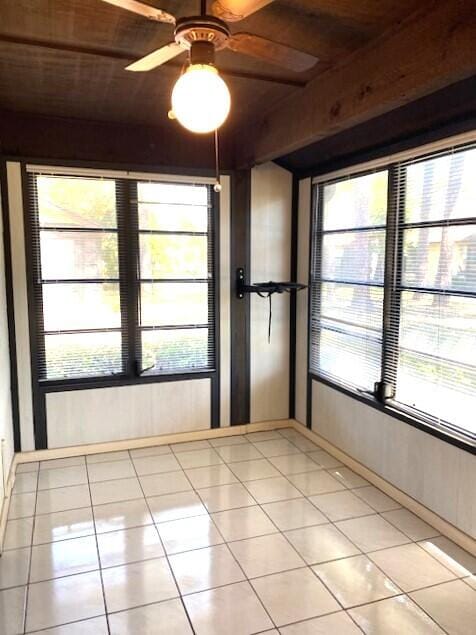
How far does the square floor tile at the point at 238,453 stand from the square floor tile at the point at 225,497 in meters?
0.44

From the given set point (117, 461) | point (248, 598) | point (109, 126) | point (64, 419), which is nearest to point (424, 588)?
point (248, 598)

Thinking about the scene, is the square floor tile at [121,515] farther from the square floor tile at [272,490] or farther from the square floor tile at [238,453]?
the square floor tile at [238,453]

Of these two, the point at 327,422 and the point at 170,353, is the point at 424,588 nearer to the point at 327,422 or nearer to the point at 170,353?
the point at 327,422

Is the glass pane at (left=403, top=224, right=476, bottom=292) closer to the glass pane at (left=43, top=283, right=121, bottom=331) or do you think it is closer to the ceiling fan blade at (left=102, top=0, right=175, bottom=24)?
the ceiling fan blade at (left=102, top=0, right=175, bottom=24)

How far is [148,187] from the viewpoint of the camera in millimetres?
3852

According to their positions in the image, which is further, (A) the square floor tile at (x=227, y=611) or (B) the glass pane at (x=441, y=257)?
(B) the glass pane at (x=441, y=257)

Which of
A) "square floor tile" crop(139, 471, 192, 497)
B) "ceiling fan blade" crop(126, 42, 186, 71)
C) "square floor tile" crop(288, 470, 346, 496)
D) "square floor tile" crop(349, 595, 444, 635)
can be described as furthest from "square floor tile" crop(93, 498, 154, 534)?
"ceiling fan blade" crop(126, 42, 186, 71)

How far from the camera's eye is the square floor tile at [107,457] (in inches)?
148

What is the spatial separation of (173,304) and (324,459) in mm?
1712

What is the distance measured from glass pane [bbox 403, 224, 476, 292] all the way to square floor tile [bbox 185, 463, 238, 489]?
180 cm

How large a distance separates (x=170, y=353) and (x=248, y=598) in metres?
2.18

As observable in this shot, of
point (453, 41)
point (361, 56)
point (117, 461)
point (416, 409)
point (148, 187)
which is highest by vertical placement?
point (361, 56)

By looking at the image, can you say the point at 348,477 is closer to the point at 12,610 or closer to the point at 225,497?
the point at 225,497

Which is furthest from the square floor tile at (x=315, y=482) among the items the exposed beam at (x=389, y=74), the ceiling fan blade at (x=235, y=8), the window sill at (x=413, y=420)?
the ceiling fan blade at (x=235, y=8)
